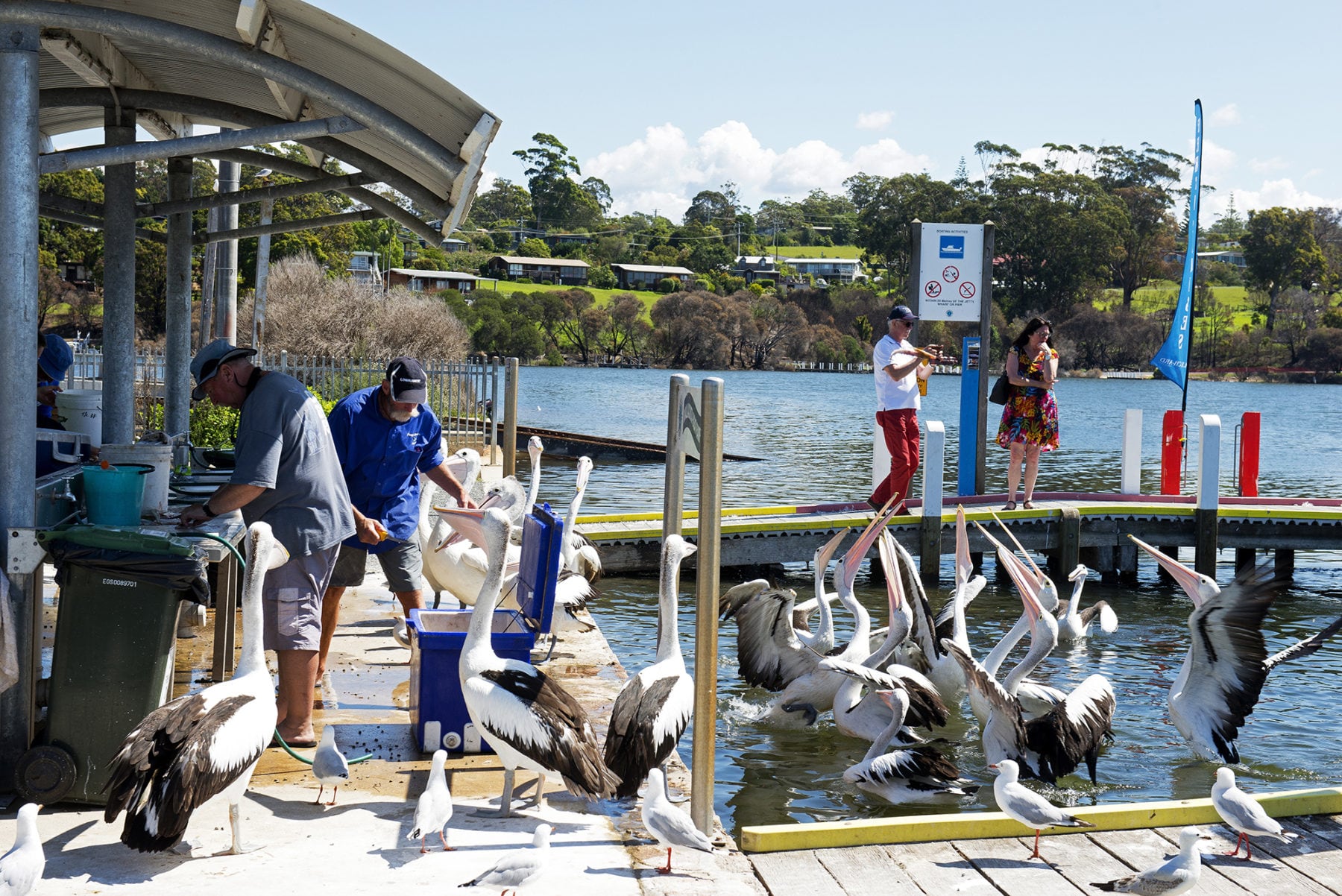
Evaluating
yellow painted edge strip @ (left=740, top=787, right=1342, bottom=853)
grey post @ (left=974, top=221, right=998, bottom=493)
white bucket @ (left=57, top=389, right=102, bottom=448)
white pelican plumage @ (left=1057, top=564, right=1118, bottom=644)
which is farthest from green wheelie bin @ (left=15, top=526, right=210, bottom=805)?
grey post @ (left=974, top=221, right=998, bottom=493)

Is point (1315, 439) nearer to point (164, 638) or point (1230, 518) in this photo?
point (1230, 518)

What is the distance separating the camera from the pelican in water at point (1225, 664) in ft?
21.6

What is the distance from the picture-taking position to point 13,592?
4.63 meters

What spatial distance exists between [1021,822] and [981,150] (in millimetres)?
111579

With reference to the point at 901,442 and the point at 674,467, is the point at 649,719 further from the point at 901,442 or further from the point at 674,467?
the point at 901,442

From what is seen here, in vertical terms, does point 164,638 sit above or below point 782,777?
above

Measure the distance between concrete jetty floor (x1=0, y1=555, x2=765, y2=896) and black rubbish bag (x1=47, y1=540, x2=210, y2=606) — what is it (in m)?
0.91

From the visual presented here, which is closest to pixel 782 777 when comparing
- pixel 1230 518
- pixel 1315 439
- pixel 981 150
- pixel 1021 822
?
pixel 1021 822

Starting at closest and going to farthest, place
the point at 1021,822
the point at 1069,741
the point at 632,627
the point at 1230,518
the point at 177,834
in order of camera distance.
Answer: the point at 177,834 → the point at 1021,822 → the point at 1069,741 → the point at 632,627 → the point at 1230,518

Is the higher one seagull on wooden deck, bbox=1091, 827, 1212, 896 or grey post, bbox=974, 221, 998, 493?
grey post, bbox=974, 221, 998, 493

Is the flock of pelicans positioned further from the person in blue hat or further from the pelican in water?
the person in blue hat

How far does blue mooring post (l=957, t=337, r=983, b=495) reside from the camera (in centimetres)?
1442

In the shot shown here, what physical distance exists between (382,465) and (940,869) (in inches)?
135

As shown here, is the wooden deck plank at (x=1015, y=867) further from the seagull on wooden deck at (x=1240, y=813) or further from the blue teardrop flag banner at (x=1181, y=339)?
the blue teardrop flag banner at (x=1181, y=339)
